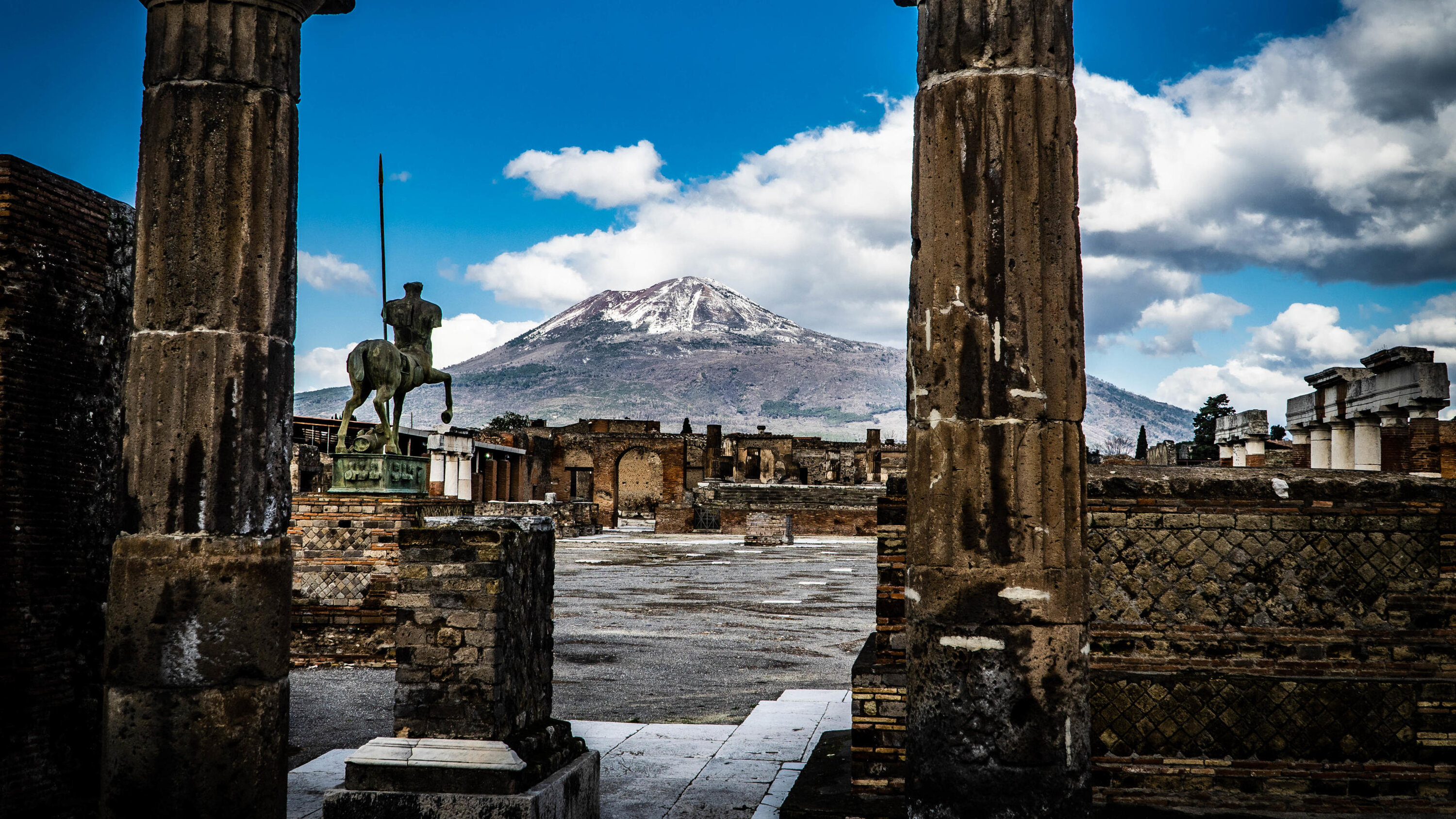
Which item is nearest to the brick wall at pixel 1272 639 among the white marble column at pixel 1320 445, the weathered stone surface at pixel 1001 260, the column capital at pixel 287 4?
the weathered stone surface at pixel 1001 260

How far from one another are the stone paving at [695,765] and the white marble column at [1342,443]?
20786 mm

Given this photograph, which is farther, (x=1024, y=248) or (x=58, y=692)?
(x=58, y=692)

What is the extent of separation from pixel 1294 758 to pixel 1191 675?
2.09 ft

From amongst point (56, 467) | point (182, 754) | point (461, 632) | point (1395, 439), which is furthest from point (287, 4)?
point (1395, 439)

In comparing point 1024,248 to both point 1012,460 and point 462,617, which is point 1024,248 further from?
point 462,617

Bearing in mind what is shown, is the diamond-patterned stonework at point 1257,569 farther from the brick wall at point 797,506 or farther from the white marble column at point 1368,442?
the brick wall at point 797,506

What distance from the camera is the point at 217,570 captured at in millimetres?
3855

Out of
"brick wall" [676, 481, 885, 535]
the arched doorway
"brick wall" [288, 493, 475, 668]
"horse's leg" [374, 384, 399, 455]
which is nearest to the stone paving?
"brick wall" [288, 493, 475, 668]

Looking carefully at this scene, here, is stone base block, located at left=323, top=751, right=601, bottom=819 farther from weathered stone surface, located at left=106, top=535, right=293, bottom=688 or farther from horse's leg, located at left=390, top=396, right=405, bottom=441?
horse's leg, located at left=390, top=396, right=405, bottom=441

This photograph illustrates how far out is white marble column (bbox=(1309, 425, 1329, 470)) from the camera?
2577 cm

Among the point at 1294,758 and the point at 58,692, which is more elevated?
the point at 58,692

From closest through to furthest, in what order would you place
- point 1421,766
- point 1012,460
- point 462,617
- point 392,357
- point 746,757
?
point 1012,460 < point 462,617 < point 1421,766 < point 746,757 < point 392,357

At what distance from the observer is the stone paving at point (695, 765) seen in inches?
215

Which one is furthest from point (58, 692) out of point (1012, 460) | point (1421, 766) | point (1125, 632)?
point (1421, 766)
